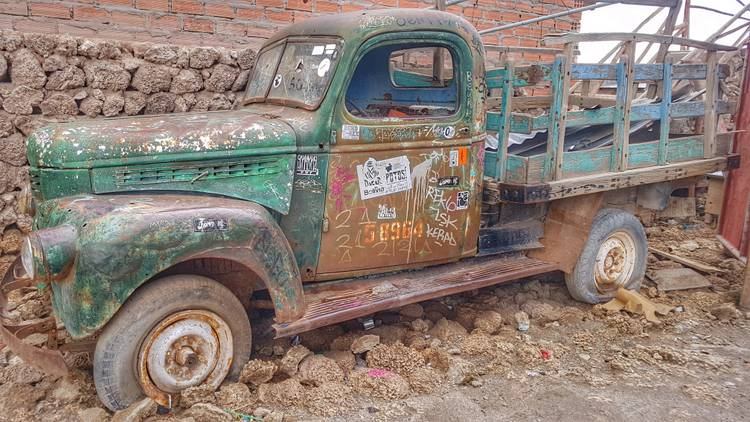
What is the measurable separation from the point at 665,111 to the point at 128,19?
14.4 ft

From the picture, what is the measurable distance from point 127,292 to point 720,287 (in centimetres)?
465

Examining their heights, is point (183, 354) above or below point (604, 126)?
below

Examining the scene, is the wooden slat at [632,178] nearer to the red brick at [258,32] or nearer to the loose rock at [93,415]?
the loose rock at [93,415]

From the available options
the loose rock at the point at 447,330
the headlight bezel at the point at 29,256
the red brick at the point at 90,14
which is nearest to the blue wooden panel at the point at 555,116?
the loose rock at the point at 447,330

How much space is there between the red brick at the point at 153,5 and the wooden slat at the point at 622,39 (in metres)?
3.18

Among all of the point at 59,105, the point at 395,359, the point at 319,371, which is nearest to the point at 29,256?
the point at 319,371

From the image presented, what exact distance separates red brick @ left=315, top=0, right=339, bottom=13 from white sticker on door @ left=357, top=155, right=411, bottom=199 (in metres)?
2.80

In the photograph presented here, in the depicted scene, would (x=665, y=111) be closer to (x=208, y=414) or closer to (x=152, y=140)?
(x=152, y=140)

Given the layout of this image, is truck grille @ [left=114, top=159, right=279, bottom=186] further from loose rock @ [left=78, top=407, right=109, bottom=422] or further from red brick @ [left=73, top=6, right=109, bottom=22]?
red brick @ [left=73, top=6, right=109, bottom=22]

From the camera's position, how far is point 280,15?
5.67 meters

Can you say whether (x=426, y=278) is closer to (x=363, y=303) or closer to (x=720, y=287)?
(x=363, y=303)

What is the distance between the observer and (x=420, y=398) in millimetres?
3289

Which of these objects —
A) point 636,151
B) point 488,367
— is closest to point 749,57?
point 636,151

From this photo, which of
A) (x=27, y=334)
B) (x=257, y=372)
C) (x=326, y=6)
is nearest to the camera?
(x=27, y=334)
